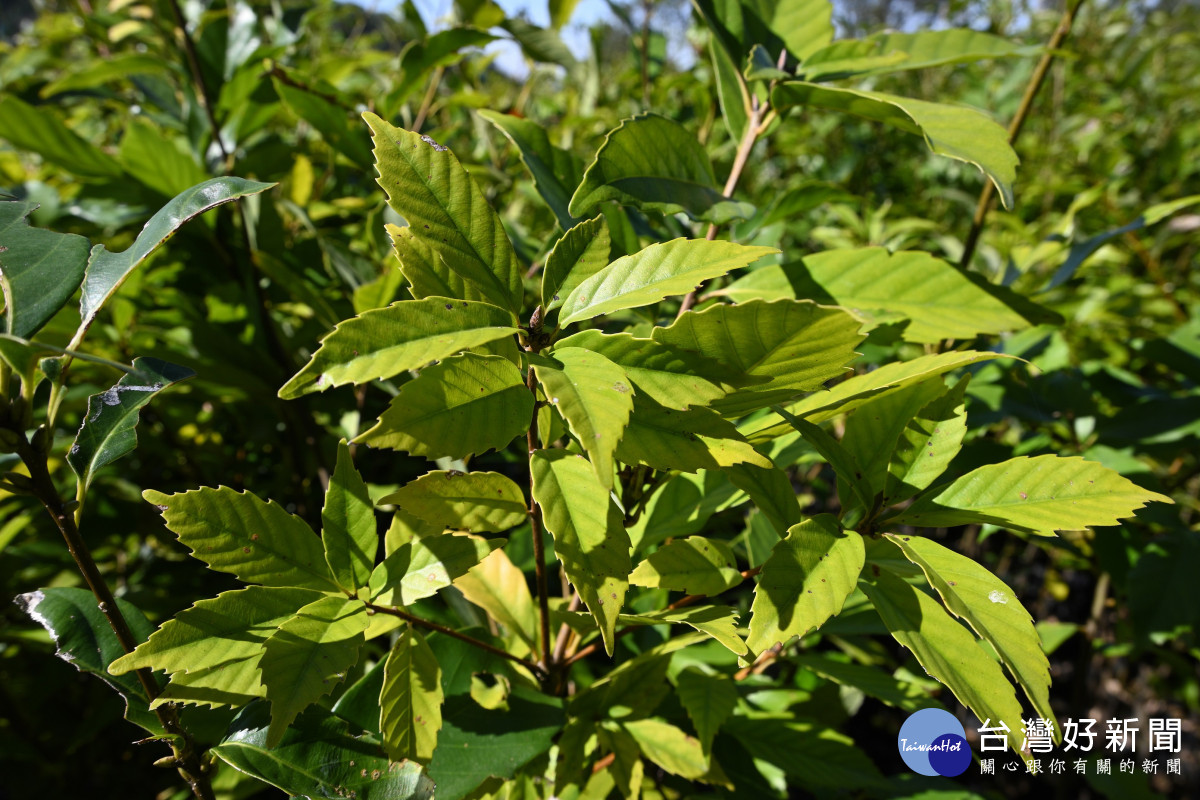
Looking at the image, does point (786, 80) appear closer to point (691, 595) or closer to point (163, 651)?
point (691, 595)

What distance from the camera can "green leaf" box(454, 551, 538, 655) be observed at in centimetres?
92

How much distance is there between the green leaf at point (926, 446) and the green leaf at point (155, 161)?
133cm

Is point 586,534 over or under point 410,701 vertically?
over

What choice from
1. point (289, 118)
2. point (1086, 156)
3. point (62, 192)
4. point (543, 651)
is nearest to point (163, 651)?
point (543, 651)

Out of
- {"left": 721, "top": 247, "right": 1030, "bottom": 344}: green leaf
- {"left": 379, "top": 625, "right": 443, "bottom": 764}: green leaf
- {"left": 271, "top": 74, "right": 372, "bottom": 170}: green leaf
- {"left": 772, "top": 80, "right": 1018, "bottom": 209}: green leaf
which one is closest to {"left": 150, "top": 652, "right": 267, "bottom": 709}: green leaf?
{"left": 379, "top": 625, "right": 443, "bottom": 764}: green leaf

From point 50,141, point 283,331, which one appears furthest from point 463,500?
point 50,141

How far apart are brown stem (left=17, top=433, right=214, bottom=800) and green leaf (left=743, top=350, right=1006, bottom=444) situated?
23.7 inches

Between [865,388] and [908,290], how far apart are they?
307 millimetres

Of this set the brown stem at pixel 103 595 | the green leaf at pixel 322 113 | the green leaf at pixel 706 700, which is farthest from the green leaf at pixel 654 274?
the green leaf at pixel 322 113

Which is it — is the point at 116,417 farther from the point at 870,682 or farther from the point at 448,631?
the point at 870,682

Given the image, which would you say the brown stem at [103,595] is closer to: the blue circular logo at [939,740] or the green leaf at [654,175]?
the green leaf at [654,175]

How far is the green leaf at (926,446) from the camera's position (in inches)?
28.7

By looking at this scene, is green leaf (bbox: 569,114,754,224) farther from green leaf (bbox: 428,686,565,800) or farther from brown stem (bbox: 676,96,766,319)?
green leaf (bbox: 428,686,565,800)

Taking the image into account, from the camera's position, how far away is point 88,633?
2.39 ft
